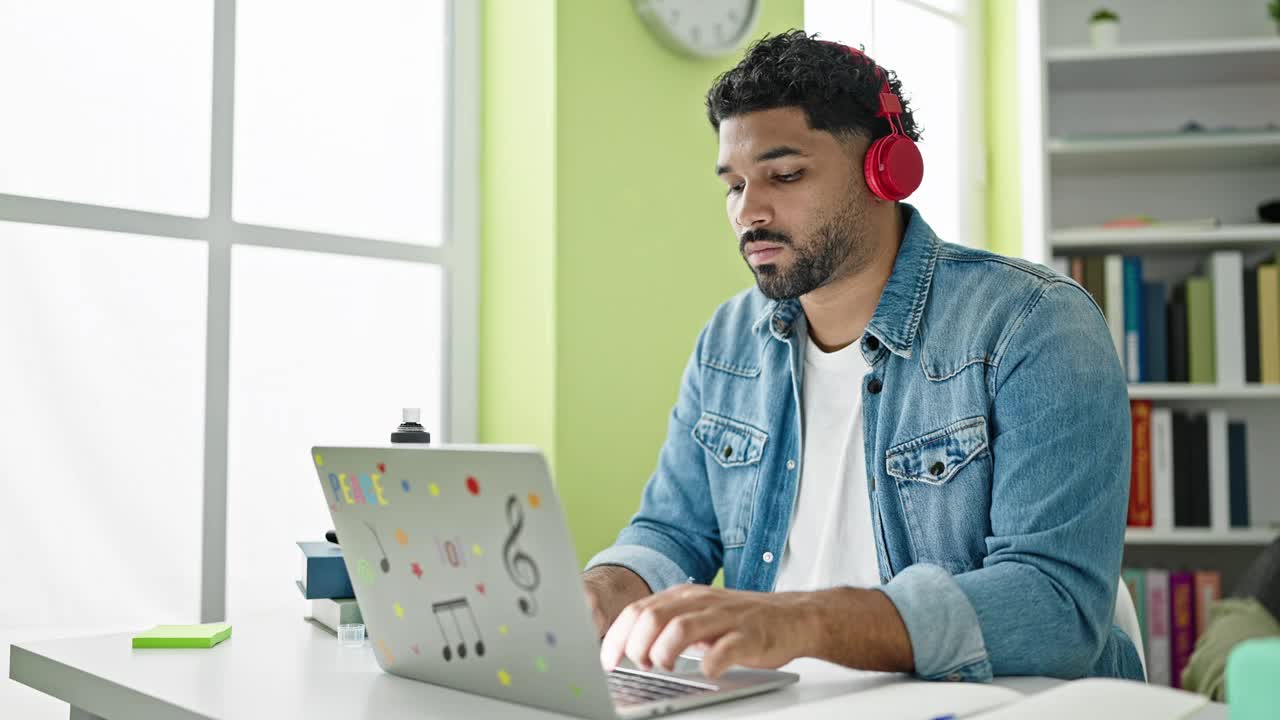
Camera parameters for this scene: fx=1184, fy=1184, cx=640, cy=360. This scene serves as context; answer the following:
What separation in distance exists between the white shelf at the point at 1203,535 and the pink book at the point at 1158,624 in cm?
10

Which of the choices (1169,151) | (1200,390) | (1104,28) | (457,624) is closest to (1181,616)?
(1200,390)

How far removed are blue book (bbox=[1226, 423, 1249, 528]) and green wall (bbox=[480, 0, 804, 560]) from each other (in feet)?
4.36

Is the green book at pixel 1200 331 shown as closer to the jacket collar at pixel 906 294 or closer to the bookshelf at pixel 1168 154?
the bookshelf at pixel 1168 154

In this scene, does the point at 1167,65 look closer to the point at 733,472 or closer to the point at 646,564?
the point at 733,472

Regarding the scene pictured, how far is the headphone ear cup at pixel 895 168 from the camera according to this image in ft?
4.93

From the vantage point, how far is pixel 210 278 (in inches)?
86.3

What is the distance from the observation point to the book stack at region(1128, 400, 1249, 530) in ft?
9.42

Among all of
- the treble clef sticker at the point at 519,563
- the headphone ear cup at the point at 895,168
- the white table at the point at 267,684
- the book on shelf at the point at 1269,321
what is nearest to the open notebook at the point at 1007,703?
the white table at the point at 267,684

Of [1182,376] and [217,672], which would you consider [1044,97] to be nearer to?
[1182,376]

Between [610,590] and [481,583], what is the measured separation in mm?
431

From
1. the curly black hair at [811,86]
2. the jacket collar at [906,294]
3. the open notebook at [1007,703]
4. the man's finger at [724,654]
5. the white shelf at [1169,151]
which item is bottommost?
the open notebook at [1007,703]

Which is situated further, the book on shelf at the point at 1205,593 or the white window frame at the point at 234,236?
the book on shelf at the point at 1205,593

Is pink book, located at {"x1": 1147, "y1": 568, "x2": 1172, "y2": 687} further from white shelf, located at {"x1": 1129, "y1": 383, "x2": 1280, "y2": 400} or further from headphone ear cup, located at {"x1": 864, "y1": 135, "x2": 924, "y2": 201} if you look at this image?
headphone ear cup, located at {"x1": 864, "y1": 135, "x2": 924, "y2": 201}

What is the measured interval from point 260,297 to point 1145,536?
212cm
